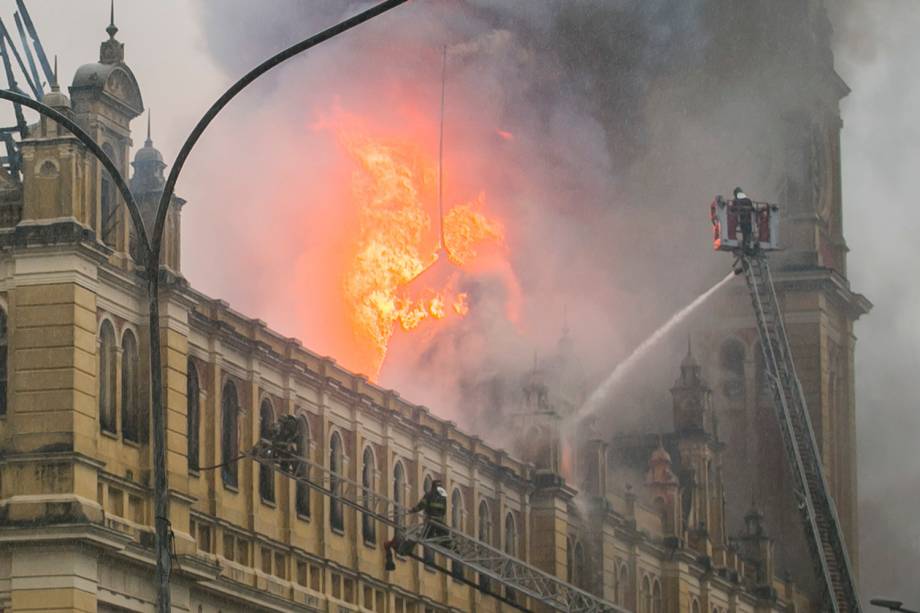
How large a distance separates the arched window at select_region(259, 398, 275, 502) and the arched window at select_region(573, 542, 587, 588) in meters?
20.7

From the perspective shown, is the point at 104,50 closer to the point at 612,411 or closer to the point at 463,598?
the point at 463,598

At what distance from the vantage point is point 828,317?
12912 centimetres

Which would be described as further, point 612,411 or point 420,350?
point 612,411

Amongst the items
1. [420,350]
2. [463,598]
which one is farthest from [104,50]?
[420,350]

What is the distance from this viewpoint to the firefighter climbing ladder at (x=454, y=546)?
227 ft

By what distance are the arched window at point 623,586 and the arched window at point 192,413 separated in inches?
1144

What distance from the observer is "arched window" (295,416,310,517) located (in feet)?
238

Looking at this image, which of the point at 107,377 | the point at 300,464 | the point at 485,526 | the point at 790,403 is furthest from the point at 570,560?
the point at 107,377

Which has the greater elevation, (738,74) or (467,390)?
(738,74)

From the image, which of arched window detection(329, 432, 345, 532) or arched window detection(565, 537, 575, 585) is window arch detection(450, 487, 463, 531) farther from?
arched window detection(329, 432, 345, 532)

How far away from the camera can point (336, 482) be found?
74.1 metres

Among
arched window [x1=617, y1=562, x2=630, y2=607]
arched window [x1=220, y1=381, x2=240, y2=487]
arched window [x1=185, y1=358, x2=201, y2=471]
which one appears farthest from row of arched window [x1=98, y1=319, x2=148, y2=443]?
arched window [x1=617, y1=562, x2=630, y2=607]

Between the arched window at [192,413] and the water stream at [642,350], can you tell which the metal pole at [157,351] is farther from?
the water stream at [642,350]

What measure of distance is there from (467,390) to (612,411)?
89.3 ft
